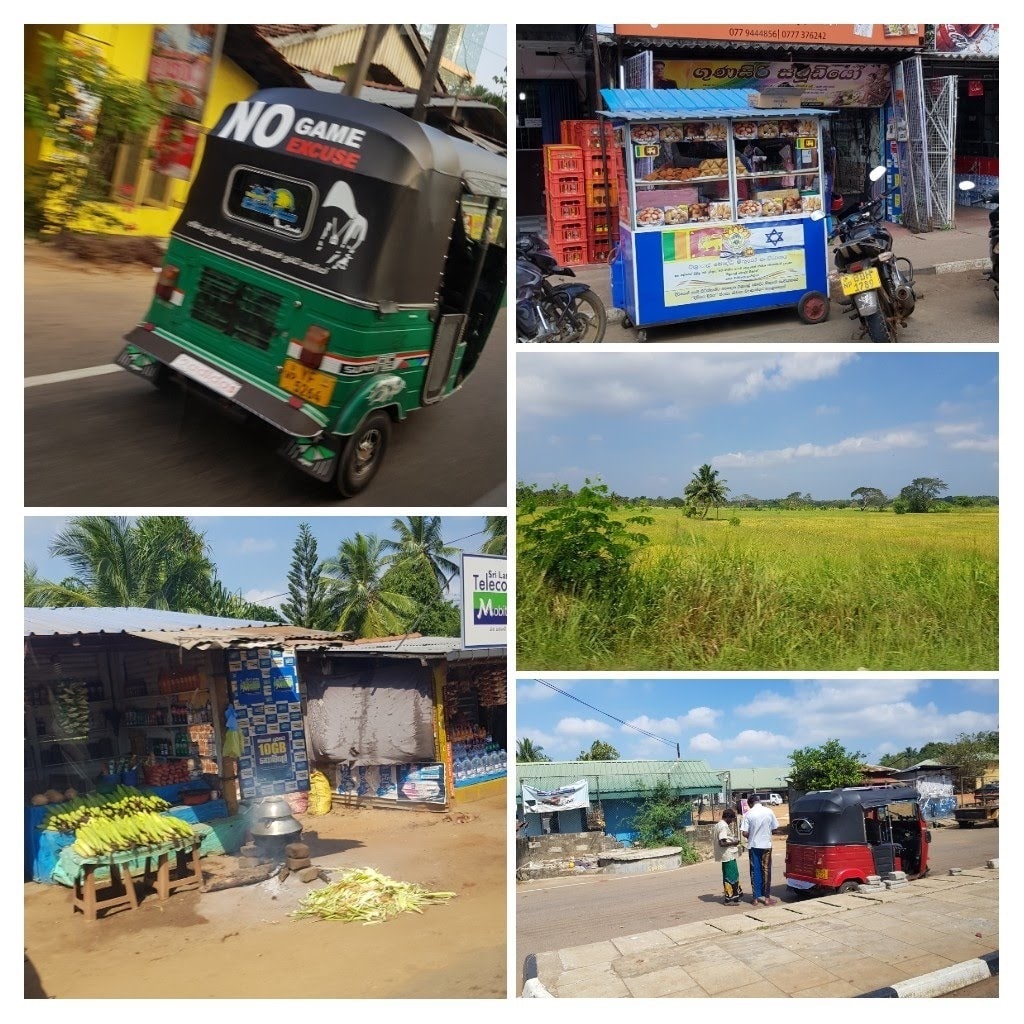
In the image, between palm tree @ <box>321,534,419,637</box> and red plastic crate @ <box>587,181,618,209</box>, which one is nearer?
palm tree @ <box>321,534,419,637</box>

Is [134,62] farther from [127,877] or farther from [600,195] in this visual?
[127,877]

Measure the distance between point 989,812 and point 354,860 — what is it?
3337 millimetres

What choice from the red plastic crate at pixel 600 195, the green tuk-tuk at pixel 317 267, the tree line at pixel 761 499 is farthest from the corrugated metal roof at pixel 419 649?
the red plastic crate at pixel 600 195

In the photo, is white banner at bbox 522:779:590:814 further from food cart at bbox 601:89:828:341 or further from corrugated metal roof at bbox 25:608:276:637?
food cart at bbox 601:89:828:341

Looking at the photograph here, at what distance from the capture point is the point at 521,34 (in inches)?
195

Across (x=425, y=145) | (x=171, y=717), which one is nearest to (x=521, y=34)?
(x=425, y=145)

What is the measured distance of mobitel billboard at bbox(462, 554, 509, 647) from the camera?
16.5 ft

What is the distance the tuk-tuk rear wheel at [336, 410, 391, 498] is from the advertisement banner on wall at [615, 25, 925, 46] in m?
2.75

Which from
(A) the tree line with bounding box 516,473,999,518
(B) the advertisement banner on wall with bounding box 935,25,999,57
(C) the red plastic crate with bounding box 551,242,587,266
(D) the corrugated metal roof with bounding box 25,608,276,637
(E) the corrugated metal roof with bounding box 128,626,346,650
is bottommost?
(E) the corrugated metal roof with bounding box 128,626,346,650

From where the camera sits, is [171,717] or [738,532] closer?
[738,532]

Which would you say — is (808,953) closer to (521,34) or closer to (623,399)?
(623,399)

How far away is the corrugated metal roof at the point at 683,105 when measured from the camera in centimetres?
572

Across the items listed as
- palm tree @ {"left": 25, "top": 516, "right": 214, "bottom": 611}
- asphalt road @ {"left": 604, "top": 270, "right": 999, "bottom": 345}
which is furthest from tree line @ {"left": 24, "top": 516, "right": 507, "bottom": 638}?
asphalt road @ {"left": 604, "top": 270, "right": 999, "bottom": 345}

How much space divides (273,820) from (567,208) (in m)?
4.18
